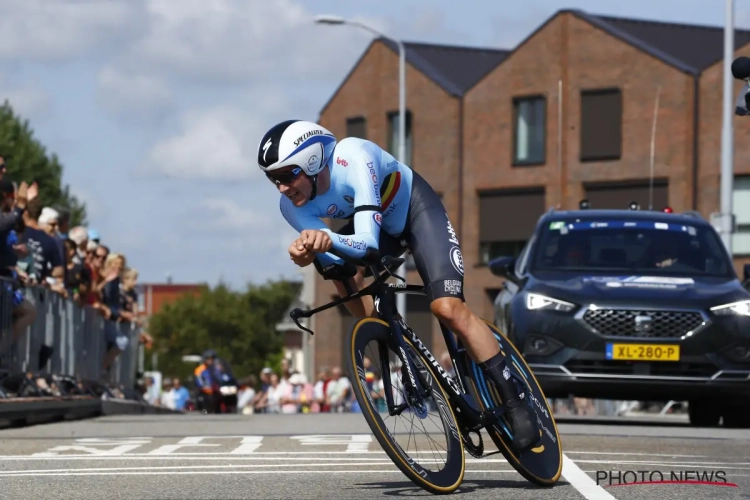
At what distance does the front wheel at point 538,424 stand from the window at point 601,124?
42748 mm

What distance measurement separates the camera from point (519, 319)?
13.8 meters

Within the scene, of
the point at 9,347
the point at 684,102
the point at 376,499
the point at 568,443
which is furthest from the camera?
the point at 684,102

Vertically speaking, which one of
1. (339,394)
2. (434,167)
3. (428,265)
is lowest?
(339,394)

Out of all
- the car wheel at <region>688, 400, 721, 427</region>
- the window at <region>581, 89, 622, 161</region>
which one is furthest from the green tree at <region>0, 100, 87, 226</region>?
the car wheel at <region>688, 400, 721, 427</region>

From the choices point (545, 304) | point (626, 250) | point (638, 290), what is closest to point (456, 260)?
point (545, 304)

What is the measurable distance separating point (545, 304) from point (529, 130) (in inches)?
1553

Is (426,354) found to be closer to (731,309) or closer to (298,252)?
(298,252)

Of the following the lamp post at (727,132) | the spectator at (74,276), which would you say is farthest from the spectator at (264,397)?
the spectator at (74,276)

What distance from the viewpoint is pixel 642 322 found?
44.7 feet

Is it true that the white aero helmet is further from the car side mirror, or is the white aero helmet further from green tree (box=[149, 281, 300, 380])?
green tree (box=[149, 281, 300, 380])

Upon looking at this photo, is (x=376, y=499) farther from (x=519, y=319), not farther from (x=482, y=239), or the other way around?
(x=482, y=239)

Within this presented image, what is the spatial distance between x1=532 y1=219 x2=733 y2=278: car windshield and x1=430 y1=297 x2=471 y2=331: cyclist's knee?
270 inches

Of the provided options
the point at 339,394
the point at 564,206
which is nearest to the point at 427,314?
the point at 564,206

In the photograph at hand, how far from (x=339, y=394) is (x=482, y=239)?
24337 millimetres
